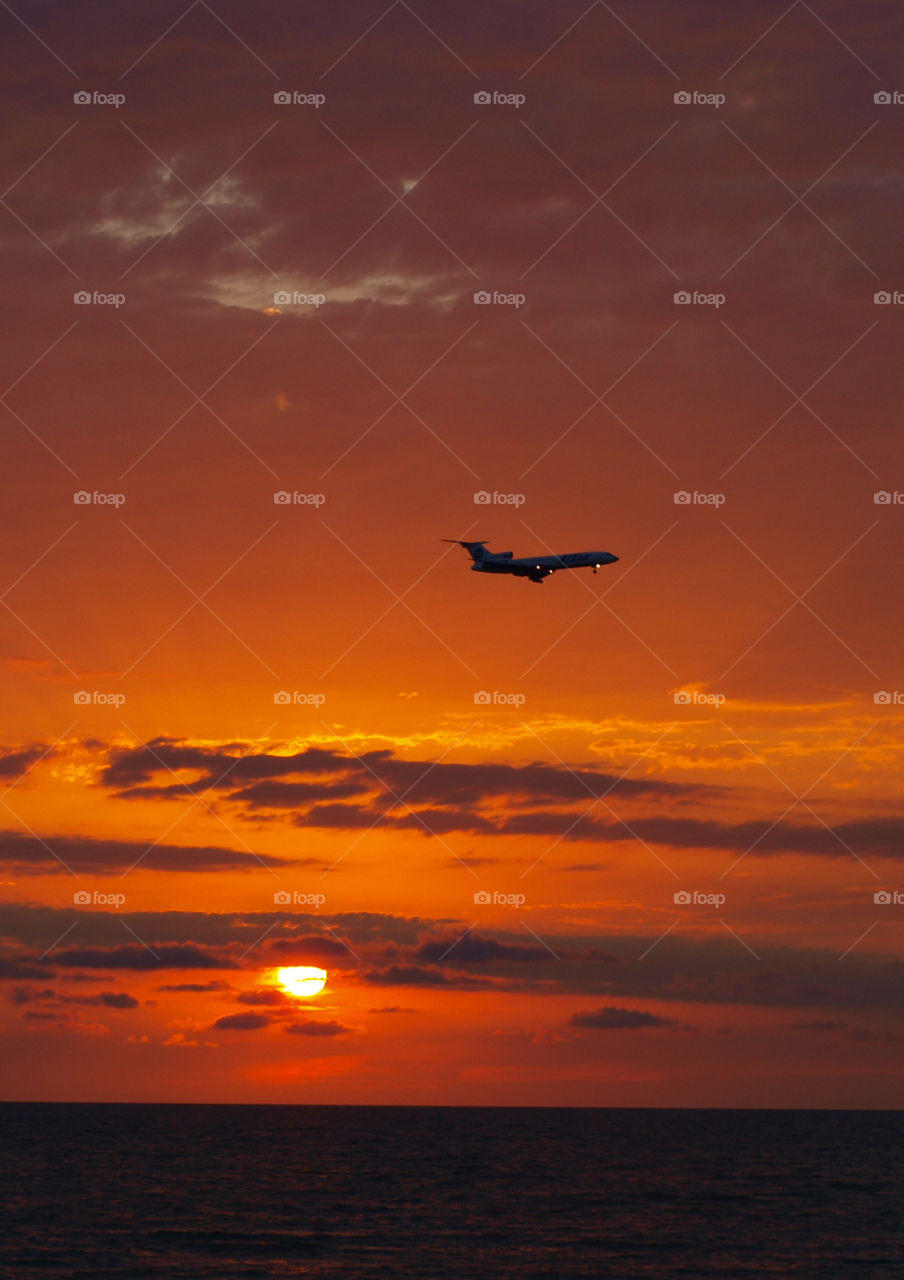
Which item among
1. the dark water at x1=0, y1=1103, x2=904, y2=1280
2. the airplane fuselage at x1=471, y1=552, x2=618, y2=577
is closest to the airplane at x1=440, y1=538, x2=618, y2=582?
the airplane fuselage at x1=471, y1=552, x2=618, y2=577

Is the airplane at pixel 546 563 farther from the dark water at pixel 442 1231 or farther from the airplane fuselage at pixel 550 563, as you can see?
the dark water at pixel 442 1231

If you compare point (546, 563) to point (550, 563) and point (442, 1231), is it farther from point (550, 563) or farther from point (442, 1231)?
point (442, 1231)

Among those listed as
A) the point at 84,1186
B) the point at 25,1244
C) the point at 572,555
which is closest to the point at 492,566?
the point at 572,555

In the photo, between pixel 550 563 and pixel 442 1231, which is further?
pixel 550 563

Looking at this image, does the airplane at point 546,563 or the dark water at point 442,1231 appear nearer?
the dark water at point 442,1231

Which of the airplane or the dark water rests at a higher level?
the airplane

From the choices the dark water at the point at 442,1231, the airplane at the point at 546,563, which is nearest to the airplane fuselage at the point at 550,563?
the airplane at the point at 546,563

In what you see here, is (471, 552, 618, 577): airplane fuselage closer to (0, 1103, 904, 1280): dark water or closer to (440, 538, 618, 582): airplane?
(440, 538, 618, 582): airplane

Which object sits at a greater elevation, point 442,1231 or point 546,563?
Answer: point 546,563

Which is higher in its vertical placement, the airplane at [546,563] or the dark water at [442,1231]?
the airplane at [546,563]

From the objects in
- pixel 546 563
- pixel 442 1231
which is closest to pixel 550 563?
pixel 546 563

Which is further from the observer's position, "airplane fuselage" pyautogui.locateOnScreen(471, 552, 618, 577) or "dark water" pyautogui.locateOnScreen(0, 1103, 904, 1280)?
"airplane fuselage" pyautogui.locateOnScreen(471, 552, 618, 577)

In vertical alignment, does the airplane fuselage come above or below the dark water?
above

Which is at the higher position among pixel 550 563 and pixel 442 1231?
pixel 550 563
